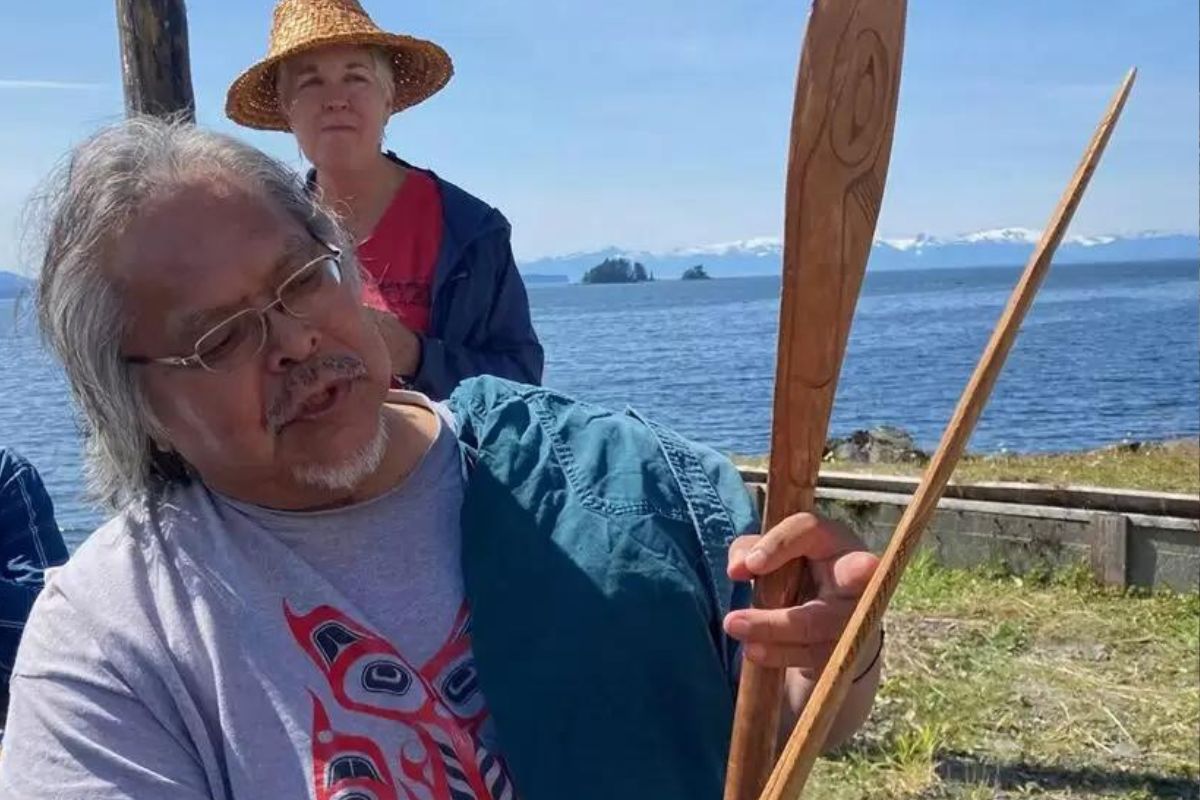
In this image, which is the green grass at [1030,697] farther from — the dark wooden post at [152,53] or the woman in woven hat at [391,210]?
the dark wooden post at [152,53]

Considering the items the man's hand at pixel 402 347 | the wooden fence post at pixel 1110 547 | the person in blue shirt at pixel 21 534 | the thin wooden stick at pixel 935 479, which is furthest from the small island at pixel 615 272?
the thin wooden stick at pixel 935 479

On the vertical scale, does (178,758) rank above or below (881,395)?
above

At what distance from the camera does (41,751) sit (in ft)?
4.67

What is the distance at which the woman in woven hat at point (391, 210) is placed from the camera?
8.73ft

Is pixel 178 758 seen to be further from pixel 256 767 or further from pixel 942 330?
pixel 942 330

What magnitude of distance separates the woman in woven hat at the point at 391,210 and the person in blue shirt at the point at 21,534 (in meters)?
0.79

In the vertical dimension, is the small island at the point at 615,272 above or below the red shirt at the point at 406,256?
below

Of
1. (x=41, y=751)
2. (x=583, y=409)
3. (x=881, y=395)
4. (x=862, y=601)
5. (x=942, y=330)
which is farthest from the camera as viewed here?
(x=942, y=330)

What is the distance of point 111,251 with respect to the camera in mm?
1483

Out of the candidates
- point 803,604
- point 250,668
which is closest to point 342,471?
point 250,668

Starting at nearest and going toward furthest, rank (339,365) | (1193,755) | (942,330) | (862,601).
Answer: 1. (862,601)
2. (339,365)
3. (1193,755)
4. (942,330)

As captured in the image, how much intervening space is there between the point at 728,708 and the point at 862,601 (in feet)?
1.68

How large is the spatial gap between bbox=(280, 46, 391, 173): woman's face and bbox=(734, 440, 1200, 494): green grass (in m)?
3.58

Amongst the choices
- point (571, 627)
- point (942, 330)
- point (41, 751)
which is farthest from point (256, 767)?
point (942, 330)
